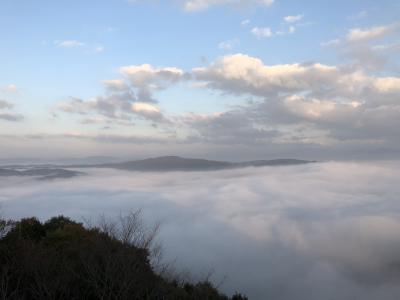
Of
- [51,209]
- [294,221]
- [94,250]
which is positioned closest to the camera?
[94,250]

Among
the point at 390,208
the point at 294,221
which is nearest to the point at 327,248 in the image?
the point at 294,221

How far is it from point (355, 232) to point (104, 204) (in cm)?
10535

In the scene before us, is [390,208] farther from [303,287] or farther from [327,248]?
[303,287]

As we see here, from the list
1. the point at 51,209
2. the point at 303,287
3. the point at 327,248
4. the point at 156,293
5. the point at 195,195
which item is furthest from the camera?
the point at 195,195

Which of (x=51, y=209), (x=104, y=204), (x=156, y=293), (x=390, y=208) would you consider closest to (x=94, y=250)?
(x=156, y=293)

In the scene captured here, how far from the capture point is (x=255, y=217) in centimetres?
14625

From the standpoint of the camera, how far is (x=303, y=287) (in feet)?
330

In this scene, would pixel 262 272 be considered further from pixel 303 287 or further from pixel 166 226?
pixel 166 226

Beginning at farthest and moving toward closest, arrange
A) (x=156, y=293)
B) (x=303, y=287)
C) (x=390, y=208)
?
(x=390, y=208) → (x=303, y=287) → (x=156, y=293)

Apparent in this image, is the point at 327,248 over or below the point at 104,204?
below

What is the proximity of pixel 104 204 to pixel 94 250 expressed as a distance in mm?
86587

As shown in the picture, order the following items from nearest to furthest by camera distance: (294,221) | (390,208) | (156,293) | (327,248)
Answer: (156,293) < (327,248) < (294,221) < (390,208)

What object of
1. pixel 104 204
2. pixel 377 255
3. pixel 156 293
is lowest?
pixel 377 255

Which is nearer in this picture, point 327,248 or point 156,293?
point 156,293
